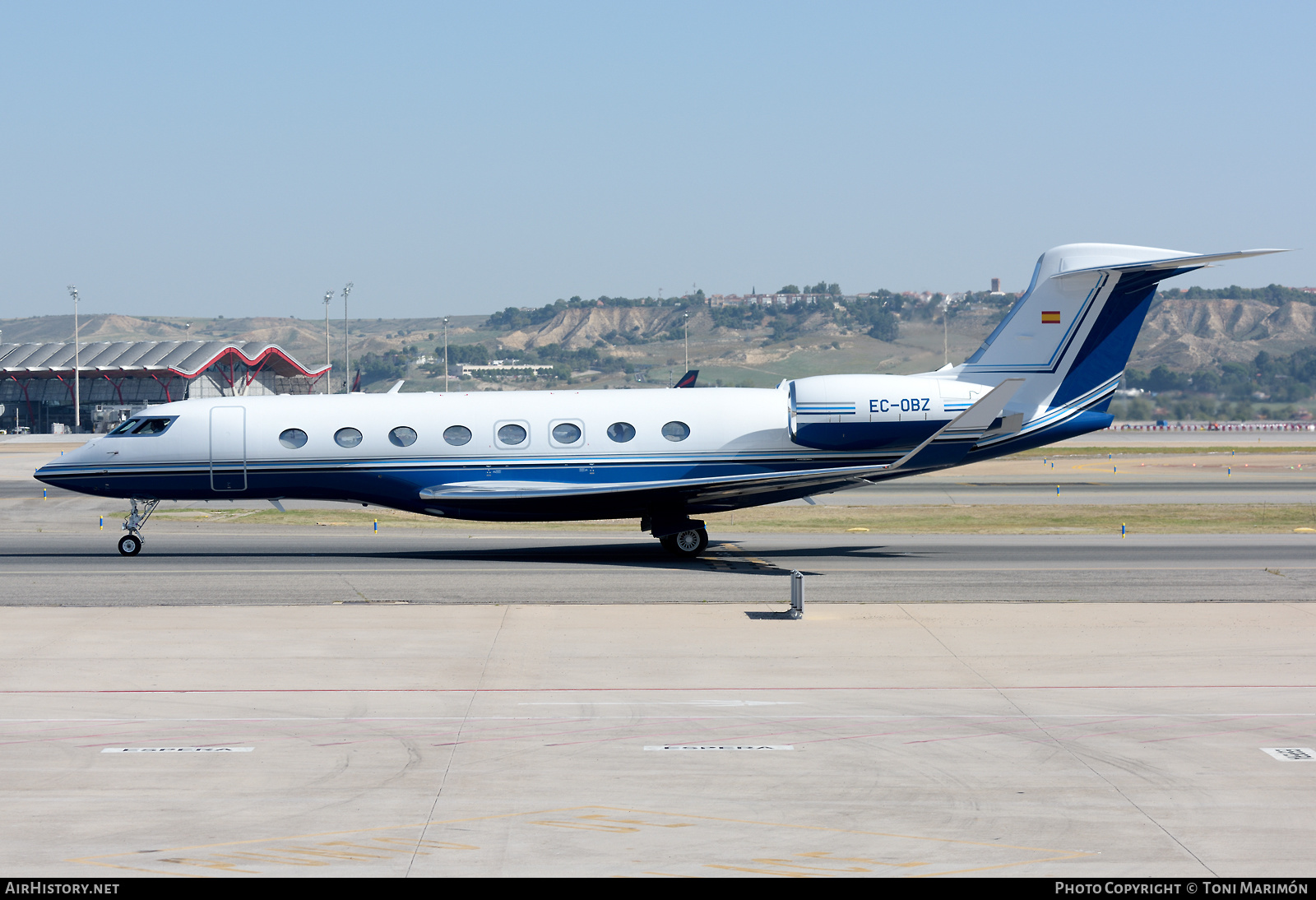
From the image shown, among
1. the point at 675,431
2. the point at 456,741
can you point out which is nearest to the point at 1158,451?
the point at 675,431

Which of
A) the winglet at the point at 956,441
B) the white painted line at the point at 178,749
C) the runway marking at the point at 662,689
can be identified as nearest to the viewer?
the white painted line at the point at 178,749

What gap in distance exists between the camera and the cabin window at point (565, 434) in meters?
24.5

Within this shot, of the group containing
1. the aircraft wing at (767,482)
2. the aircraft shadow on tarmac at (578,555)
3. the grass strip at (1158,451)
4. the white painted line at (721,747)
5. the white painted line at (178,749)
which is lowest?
the grass strip at (1158,451)

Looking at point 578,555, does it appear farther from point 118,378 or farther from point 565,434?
point 118,378

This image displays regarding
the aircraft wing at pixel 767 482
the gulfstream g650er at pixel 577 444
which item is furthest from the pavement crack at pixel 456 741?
the gulfstream g650er at pixel 577 444

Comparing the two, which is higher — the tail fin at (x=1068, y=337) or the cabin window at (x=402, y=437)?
the tail fin at (x=1068, y=337)

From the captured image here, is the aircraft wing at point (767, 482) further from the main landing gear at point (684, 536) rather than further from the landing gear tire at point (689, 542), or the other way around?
the landing gear tire at point (689, 542)

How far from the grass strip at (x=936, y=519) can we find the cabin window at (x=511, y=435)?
273 inches

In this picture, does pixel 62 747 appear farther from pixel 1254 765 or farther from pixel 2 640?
pixel 1254 765

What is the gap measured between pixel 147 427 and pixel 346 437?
4.48 m

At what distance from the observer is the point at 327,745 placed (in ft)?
35.9

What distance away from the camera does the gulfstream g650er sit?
955 inches

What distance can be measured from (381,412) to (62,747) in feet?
47.3

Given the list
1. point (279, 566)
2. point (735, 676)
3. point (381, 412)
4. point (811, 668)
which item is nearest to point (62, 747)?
point (735, 676)
